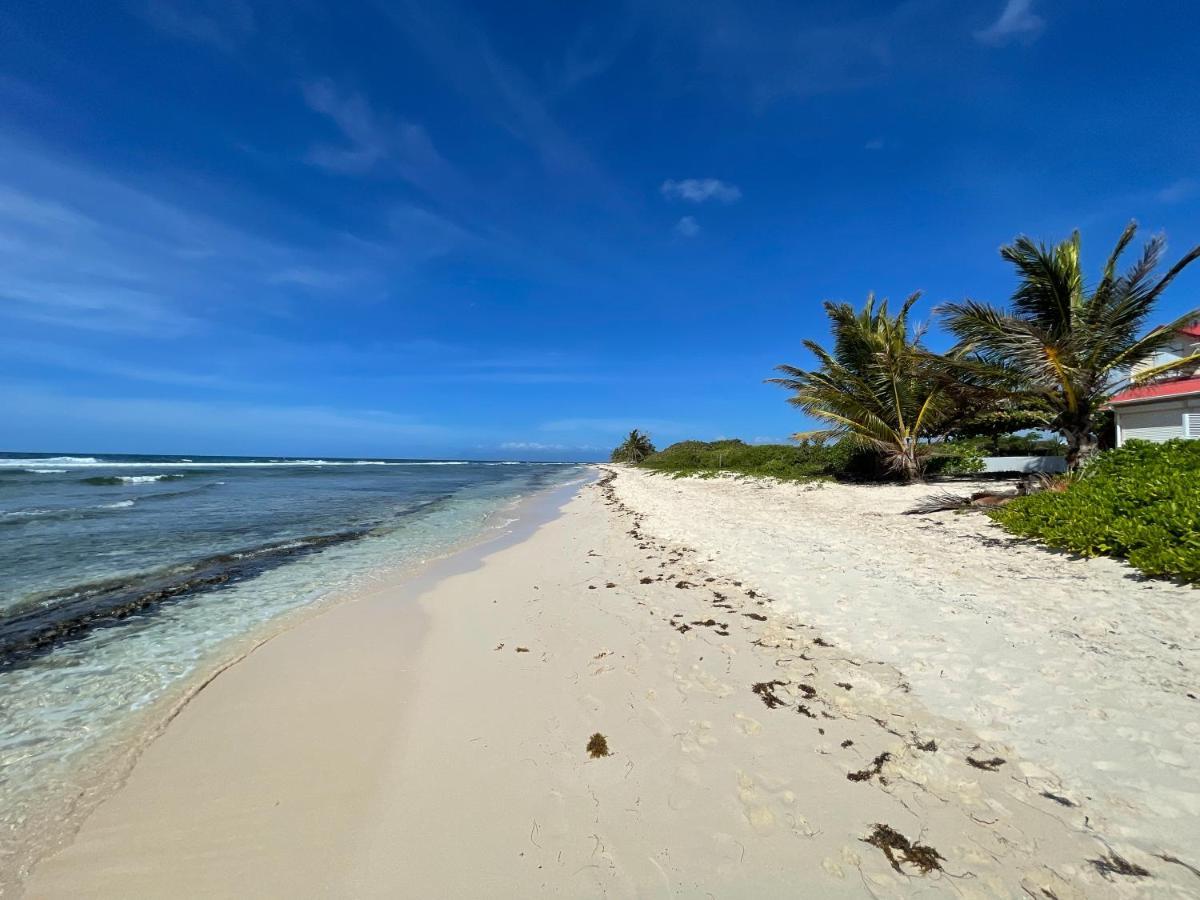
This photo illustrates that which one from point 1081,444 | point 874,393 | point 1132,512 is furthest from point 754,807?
point 874,393

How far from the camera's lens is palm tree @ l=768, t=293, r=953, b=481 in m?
18.1

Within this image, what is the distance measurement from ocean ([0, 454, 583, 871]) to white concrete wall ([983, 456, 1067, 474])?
1788 cm

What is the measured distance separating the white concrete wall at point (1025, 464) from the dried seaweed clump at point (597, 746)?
19580 mm

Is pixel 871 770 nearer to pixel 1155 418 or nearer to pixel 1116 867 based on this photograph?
pixel 1116 867

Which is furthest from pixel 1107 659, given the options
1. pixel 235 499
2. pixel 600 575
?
pixel 235 499

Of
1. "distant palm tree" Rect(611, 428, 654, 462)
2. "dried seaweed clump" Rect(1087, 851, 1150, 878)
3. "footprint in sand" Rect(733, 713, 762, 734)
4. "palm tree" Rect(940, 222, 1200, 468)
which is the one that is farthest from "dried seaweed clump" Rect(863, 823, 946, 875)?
"distant palm tree" Rect(611, 428, 654, 462)

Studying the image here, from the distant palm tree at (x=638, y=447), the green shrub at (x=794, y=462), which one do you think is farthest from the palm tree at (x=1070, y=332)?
the distant palm tree at (x=638, y=447)

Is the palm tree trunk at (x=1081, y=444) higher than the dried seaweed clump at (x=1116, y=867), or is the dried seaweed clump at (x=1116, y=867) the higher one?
the palm tree trunk at (x=1081, y=444)

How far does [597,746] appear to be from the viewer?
11.4 ft

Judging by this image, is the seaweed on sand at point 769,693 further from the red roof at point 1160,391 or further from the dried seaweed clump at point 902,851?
the red roof at point 1160,391

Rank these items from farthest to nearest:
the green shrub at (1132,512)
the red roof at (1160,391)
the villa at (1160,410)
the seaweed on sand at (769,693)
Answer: the red roof at (1160,391), the villa at (1160,410), the green shrub at (1132,512), the seaweed on sand at (769,693)

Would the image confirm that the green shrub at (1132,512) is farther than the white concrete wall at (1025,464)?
No

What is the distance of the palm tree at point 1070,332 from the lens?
34.4ft

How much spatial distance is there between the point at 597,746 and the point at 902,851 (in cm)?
182
